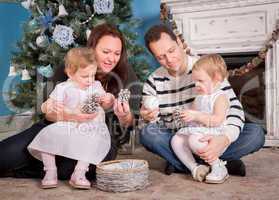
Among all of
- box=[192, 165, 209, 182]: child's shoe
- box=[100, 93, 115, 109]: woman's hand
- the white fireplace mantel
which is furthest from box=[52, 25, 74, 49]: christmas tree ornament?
box=[192, 165, 209, 182]: child's shoe

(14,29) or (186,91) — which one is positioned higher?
(14,29)

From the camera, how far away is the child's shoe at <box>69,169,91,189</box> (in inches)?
58.0

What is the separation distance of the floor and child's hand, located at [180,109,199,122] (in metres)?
0.26

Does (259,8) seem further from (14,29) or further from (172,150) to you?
(14,29)

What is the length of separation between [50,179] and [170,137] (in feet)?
1.85

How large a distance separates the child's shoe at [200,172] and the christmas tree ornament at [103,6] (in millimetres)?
1274

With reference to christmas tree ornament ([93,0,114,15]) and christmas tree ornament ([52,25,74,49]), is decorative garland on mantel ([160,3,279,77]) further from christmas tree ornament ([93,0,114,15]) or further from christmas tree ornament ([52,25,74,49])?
christmas tree ornament ([52,25,74,49])

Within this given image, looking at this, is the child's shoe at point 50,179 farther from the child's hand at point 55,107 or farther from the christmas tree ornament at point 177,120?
the christmas tree ornament at point 177,120

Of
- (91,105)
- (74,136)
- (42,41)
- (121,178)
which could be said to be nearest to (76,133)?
(74,136)

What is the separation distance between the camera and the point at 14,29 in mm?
3316

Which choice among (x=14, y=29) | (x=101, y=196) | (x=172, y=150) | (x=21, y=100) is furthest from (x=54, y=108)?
(x=14, y=29)

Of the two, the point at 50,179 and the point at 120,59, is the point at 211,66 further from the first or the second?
the point at 50,179

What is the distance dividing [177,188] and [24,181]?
2.16 ft

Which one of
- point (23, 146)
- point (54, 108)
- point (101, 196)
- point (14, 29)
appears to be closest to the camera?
point (101, 196)
